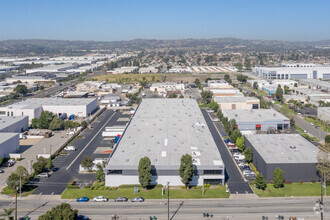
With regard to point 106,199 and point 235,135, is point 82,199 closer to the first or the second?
point 106,199

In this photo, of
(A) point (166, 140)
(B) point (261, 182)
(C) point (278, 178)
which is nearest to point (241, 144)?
(A) point (166, 140)

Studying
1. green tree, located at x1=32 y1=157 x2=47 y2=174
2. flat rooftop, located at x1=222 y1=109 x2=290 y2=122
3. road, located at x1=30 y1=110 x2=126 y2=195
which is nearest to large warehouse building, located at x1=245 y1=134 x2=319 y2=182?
flat rooftop, located at x1=222 y1=109 x2=290 y2=122

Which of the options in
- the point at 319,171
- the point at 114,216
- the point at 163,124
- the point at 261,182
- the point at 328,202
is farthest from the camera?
the point at 163,124

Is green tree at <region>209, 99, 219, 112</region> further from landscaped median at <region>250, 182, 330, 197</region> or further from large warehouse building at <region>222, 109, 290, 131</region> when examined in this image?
landscaped median at <region>250, 182, 330, 197</region>

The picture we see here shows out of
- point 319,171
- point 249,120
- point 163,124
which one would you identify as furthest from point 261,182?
point 249,120

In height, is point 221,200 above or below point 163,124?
below

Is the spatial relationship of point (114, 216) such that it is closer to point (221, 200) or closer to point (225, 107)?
point (221, 200)
